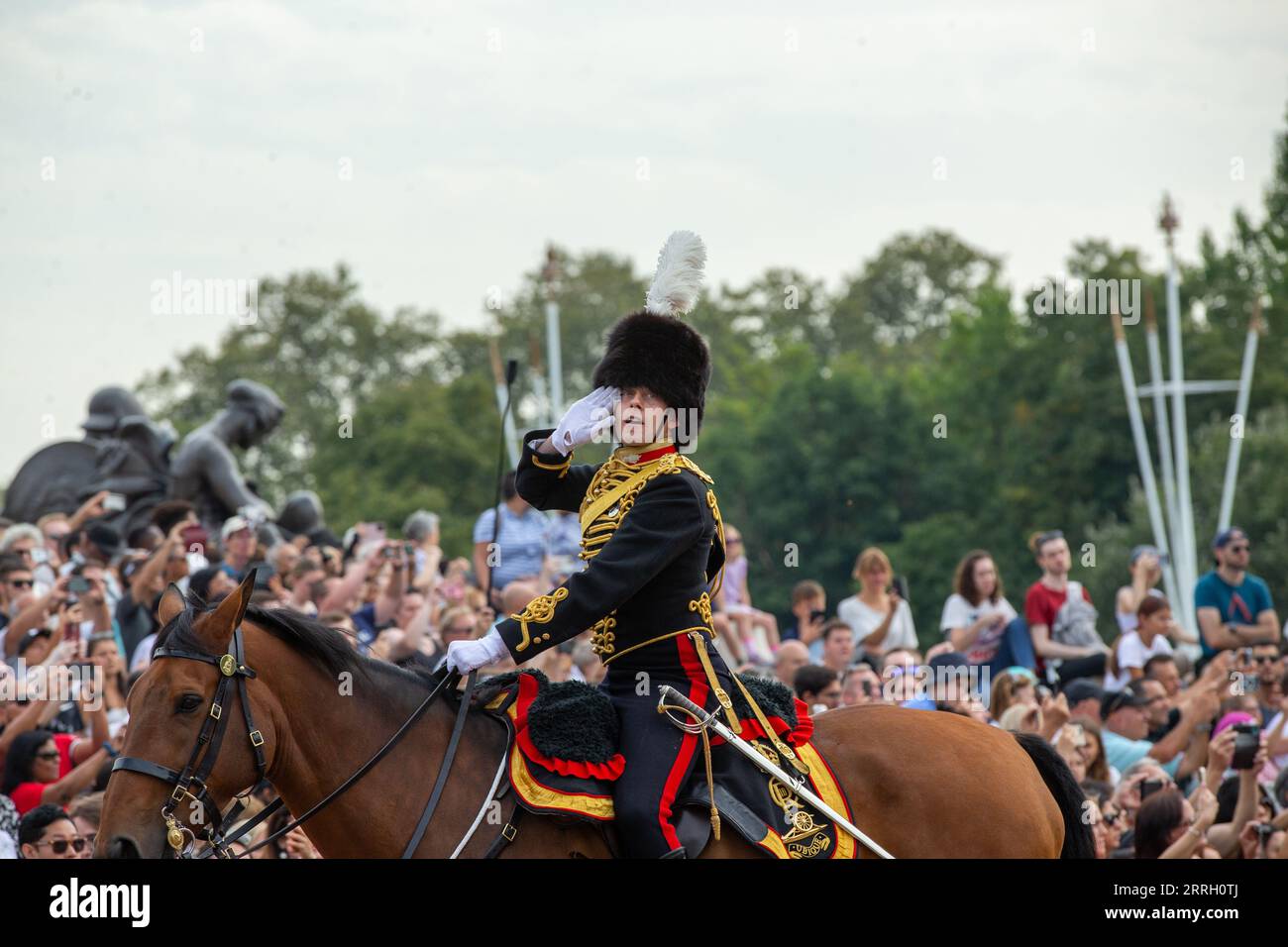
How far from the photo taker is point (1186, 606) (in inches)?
1323

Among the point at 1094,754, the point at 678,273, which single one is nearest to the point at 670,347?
the point at 678,273

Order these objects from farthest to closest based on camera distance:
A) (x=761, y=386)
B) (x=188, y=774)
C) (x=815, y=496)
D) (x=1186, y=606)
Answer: (x=761, y=386)
(x=815, y=496)
(x=1186, y=606)
(x=188, y=774)

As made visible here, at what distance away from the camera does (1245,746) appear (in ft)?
28.2

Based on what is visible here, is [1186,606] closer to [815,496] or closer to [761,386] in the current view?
[815,496]

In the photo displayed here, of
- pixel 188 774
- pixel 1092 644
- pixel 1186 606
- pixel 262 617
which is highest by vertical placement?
pixel 262 617

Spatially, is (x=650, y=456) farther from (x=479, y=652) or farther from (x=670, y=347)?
(x=479, y=652)

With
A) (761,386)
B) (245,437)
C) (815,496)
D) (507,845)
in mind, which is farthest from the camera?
→ (761,386)

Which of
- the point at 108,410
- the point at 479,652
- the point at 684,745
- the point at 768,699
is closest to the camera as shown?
the point at 479,652

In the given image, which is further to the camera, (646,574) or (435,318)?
(435,318)

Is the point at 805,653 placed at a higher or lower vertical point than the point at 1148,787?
higher

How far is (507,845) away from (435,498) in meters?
43.9

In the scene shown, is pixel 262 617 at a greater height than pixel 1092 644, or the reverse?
pixel 262 617

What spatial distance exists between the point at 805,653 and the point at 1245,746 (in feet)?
11.3
